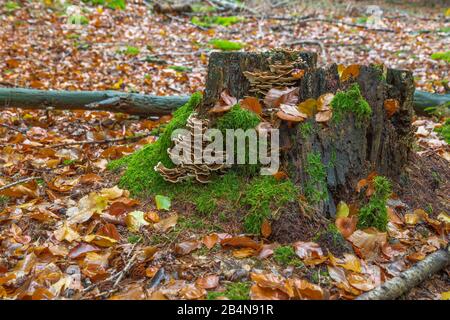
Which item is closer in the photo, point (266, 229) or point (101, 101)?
point (266, 229)

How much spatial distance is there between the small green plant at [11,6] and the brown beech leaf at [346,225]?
9.97 m

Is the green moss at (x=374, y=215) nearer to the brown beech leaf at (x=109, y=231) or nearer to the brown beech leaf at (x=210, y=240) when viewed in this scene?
the brown beech leaf at (x=210, y=240)

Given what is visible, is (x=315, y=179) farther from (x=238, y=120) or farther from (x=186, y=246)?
(x=186, y=246)

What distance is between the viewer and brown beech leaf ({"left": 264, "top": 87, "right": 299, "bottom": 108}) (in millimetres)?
3209

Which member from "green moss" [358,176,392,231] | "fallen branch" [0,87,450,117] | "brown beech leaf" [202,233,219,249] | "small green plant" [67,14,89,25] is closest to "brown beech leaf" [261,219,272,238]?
"brown beech leaf" [202,233,219,249]

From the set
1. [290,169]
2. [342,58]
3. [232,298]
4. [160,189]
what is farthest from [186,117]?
[342,58]

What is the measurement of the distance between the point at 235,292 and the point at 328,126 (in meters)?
1.47

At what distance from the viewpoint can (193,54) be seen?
9.52m

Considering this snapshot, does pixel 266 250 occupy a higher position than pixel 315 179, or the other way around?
pixel 315 179

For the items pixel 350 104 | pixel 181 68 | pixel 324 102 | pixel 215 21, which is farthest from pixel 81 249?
pixel 215 21

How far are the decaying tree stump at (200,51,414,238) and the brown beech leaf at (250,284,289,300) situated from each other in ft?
2.78

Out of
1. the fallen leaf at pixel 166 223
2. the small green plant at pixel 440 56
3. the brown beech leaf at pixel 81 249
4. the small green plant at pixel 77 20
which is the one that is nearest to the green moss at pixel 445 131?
the fallen leaf at pixel 166 223

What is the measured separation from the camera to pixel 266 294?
7.64ft

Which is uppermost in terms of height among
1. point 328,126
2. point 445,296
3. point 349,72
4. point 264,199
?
point 349,72
